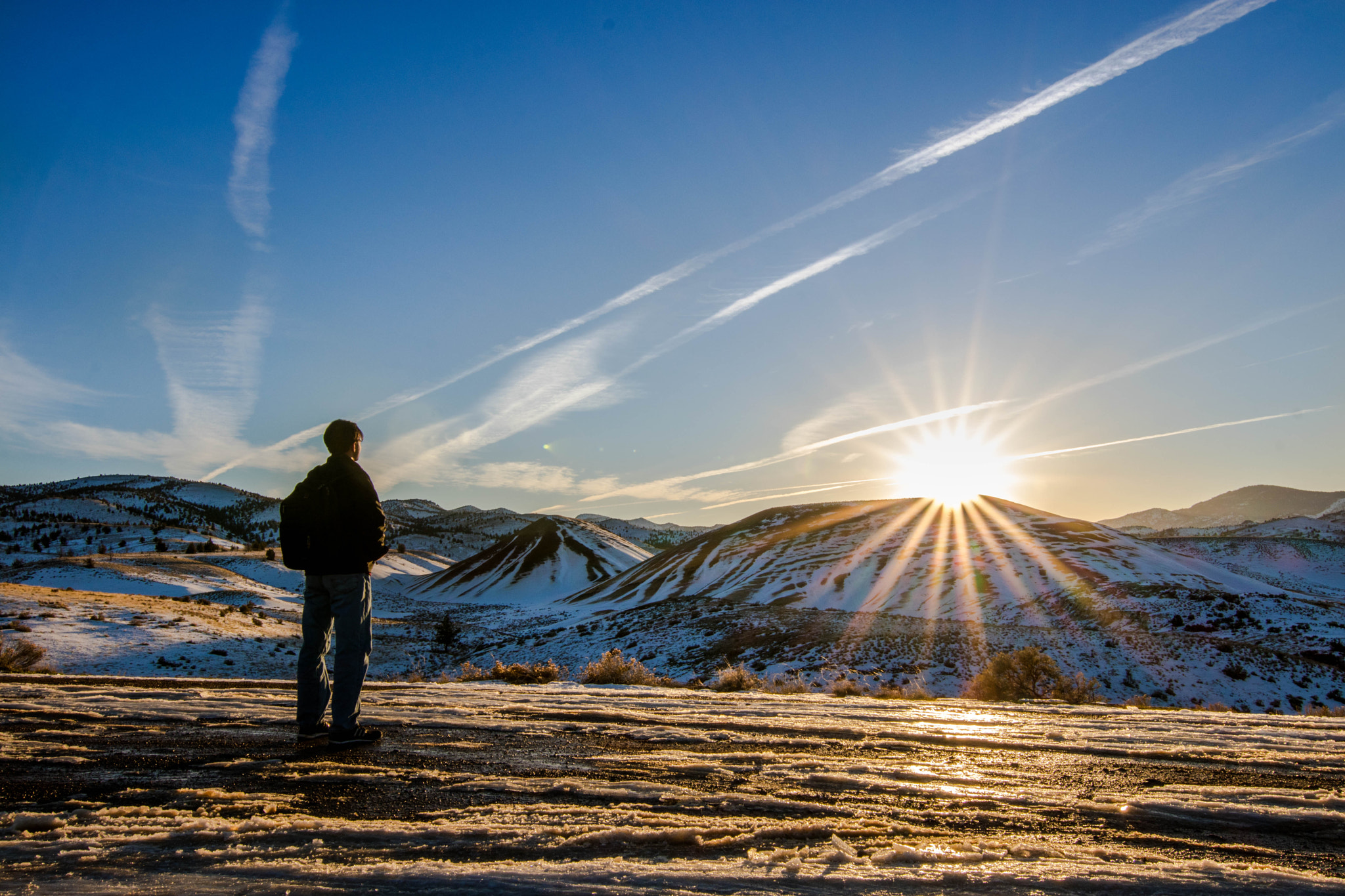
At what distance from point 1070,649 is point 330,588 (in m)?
25.3

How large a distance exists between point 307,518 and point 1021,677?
1482cm

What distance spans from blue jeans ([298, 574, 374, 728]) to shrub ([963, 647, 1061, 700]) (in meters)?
13.2

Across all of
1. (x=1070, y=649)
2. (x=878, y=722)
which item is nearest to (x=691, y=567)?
(x=1070, y=649)

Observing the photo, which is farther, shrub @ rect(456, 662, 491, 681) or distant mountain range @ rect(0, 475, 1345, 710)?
distant mountain range @ rect(0, 475, 1345, 710)

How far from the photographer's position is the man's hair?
4922 mm

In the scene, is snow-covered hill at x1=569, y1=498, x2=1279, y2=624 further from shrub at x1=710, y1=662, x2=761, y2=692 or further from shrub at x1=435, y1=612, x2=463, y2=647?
shrub at x1=710, y1=662, x2=761, y2=692

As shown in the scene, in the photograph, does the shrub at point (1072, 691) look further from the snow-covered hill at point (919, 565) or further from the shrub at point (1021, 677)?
the snow-covered hill at point (919, 565)

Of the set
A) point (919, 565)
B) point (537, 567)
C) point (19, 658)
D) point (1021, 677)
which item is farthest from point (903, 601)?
point (537, 567)

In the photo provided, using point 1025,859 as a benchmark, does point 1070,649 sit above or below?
below

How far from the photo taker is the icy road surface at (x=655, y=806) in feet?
5.70

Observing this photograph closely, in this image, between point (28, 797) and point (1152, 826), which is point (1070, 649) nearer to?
point (1152, 826)


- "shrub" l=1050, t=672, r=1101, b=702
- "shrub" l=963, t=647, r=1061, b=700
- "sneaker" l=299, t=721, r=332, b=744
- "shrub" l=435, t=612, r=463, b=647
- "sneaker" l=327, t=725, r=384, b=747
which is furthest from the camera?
"shrub" l=435, t=612, r=463, b=647

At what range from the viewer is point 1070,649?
75.9 feet

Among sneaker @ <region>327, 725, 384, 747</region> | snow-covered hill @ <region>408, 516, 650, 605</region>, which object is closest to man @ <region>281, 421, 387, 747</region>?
sneaker @ <region>327, 725, 384, 747</region>
